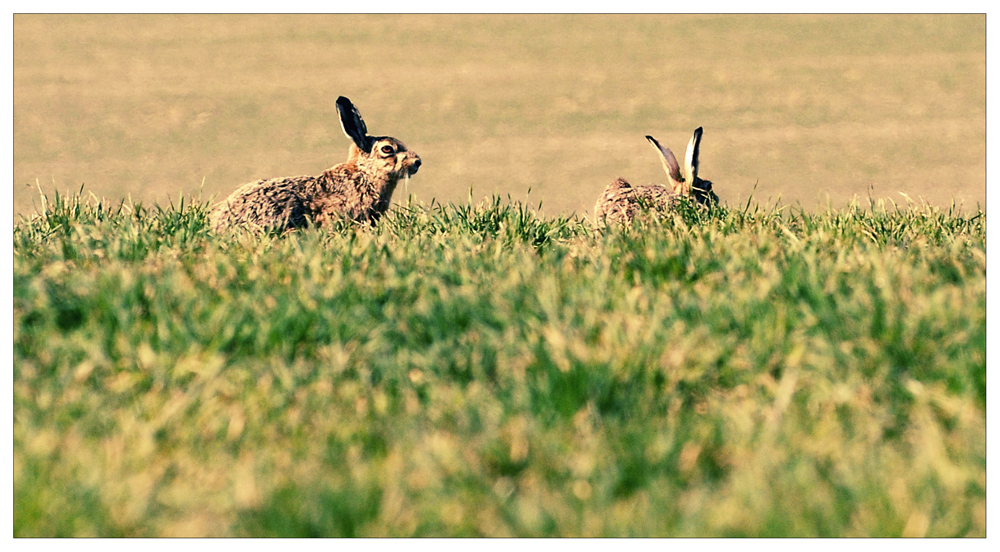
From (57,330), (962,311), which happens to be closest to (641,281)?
(962,311)

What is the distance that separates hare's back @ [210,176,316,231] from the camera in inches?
243

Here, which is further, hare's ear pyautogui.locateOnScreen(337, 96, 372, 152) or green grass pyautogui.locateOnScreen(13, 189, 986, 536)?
hare's ear pyautogui.locateOnScreen(337, 96, 372, 152)

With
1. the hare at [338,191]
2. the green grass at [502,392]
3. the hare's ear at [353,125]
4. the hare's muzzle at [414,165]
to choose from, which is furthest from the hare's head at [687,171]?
the green grass at [502,392]

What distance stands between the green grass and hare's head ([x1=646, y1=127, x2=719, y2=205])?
226cm

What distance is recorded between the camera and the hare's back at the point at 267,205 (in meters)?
6.18

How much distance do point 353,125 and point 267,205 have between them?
0.95m

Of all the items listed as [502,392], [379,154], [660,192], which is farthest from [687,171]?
[502,392]

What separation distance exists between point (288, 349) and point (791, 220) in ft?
11.5

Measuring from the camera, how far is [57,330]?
386 centimetres

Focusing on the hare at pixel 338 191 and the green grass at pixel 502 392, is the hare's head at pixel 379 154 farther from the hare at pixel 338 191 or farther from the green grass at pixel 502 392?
the green grass at pixel 502 392

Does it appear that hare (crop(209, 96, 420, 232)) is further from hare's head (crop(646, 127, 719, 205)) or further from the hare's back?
hare's head (crop(646, 127, 719, 205))

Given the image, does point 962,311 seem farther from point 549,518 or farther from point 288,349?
point 288,349

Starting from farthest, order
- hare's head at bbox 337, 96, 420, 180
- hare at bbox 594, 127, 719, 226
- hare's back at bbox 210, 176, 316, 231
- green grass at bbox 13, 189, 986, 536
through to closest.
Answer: hare's head at bbox 337, 96, 420, 180
hare at bbox 594, 127, 719, 226
hare's back at bbox 210, 176, 316, 231
green grass at bbox 13, 189, 986, 536

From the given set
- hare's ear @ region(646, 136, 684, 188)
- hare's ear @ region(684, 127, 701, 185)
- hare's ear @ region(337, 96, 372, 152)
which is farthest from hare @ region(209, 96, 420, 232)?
hare's ear @ region(684, 127, 701, 185)
